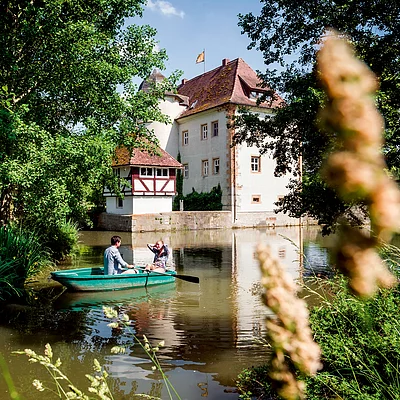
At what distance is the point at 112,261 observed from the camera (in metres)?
11.8

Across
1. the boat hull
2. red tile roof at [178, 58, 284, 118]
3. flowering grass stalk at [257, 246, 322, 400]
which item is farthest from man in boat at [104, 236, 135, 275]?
red tile roof at [178, 58, 284, 118]

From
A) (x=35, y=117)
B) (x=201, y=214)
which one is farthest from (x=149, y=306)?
(x=201, y=214)

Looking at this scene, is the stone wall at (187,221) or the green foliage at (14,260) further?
the stone wall at (187,221)

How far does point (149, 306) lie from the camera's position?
10203 mm

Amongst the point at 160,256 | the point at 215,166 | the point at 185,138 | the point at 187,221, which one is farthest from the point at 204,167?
the point at 160,256

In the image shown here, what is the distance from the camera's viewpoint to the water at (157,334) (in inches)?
228

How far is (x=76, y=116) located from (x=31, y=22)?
285cm

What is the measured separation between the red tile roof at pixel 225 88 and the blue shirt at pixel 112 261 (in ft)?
78.9

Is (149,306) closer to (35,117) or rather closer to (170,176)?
(35,117)

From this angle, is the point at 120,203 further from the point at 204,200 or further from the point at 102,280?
the point at 102,280

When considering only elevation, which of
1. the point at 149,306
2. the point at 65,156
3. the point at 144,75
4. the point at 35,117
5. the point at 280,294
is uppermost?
the point at 144,75

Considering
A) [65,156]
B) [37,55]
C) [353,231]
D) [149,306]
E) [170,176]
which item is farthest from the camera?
[170,176]

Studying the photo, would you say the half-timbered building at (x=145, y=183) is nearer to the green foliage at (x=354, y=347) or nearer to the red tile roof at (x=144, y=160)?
the red tile roof at (x=144, y=160)

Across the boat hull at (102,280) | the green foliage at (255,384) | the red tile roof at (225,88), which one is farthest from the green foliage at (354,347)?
the red tile roof at (225,88)
